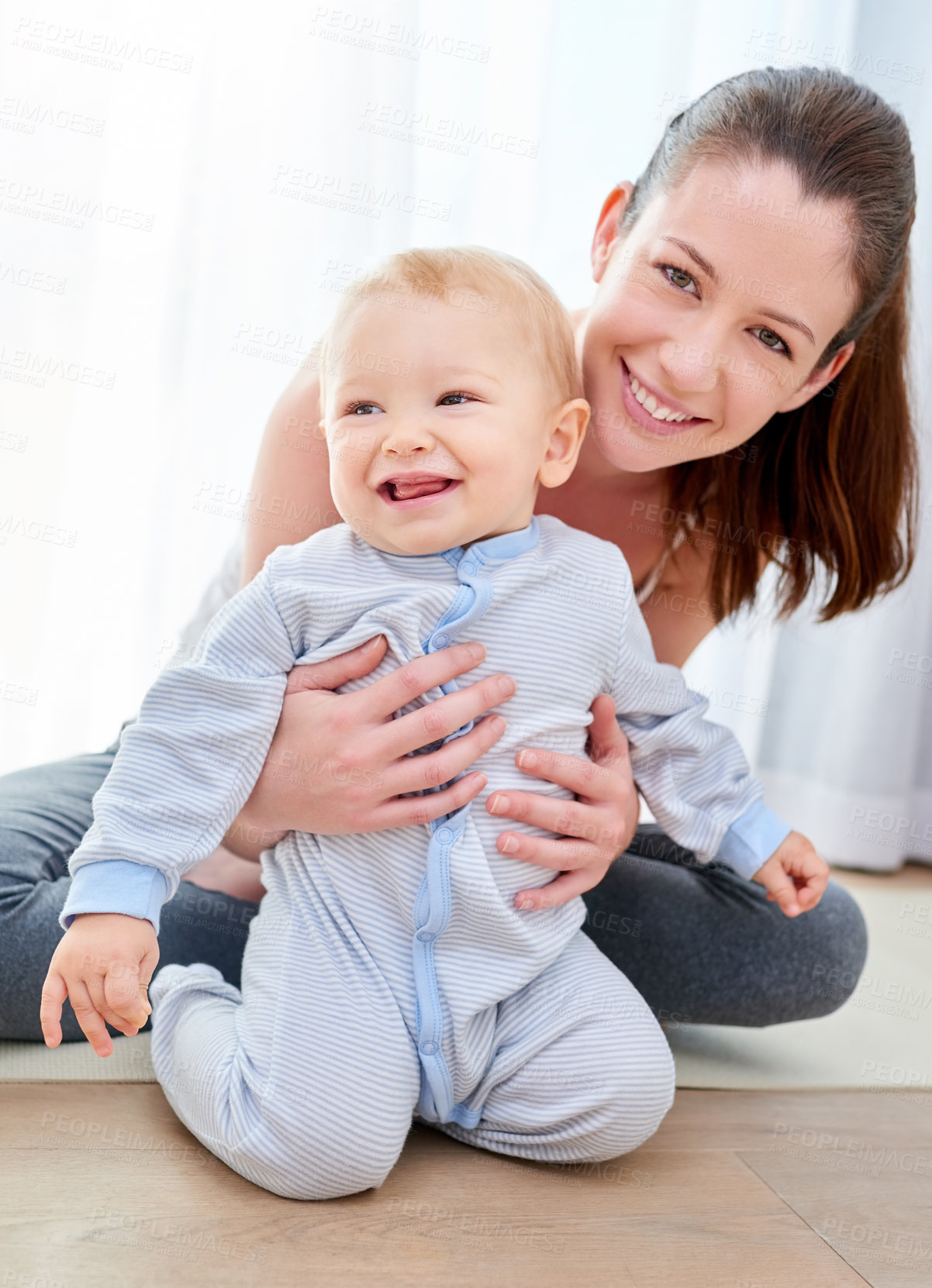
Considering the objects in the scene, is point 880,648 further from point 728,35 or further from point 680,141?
point 680,141

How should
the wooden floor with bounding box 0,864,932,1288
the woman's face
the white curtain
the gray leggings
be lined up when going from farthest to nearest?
the white curtain → the gray leggings → the woman's face → the wooden floor with bounding box 0,864,932,1288

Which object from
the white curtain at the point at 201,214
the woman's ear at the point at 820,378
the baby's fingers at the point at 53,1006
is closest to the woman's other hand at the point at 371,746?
the baby's fingers at the point at 53,1006

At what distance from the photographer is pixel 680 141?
3.77ft

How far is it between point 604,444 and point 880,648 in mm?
1331

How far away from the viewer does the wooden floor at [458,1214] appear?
2.52 feet

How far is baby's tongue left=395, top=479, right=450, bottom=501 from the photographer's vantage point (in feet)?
2.98

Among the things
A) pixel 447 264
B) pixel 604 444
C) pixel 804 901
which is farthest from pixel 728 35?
pixel 804 901

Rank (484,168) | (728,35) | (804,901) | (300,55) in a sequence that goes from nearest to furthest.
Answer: (804,901)
(300,55)
(484,168)
(728,35)

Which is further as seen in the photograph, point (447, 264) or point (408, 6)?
point (408, 6)

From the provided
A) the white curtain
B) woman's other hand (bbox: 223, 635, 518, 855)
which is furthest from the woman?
the white curtain

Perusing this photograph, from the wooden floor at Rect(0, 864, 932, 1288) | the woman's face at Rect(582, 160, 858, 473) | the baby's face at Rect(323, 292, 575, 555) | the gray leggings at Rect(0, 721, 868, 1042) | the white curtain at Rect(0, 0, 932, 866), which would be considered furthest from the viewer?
the white curtain at Rect(0, 0, 932, 866)

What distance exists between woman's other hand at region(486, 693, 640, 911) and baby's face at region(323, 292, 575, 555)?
0.21 m

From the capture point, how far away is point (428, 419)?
89 cm

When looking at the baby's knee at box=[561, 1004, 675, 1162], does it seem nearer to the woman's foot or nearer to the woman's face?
the woman's foot
